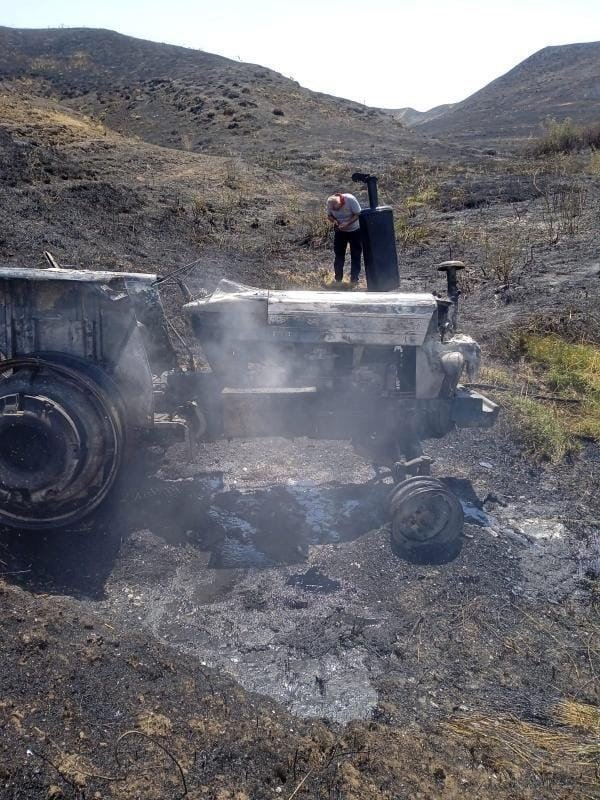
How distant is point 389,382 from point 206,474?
211cm

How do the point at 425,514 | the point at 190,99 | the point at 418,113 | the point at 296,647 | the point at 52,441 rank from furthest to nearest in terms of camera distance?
1. the point at 418,113
2. the point at 190,99
3. the point at 425,514
4. the point at 52,441
5. the point at 296,647

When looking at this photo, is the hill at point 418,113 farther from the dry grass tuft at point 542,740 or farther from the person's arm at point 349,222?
the dry grass tuft at point 542,740

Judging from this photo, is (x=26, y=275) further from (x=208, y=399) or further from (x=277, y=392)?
(x=277, y=392)

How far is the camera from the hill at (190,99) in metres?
26.9

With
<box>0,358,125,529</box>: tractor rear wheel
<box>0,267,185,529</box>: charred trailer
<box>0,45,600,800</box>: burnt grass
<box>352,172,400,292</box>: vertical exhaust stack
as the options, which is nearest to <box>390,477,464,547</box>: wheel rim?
<box>0,45,600,800</box>: burnt grass

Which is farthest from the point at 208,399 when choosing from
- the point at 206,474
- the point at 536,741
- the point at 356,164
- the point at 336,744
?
the point at 356,164

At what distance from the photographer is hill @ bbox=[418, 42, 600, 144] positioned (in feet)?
119

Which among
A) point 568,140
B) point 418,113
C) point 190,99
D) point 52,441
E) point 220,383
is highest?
point 418,113

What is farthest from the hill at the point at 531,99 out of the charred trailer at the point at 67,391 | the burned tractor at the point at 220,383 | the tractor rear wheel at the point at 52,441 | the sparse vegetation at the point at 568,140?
the tractor rear wheel at the point at 52,441

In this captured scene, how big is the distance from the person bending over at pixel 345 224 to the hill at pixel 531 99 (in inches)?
1009

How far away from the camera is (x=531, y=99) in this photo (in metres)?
47.4

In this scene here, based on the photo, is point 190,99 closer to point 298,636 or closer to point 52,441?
point 52,441

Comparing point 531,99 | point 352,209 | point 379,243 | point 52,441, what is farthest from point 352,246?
point 531,99

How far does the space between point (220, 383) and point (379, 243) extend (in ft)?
9.33
